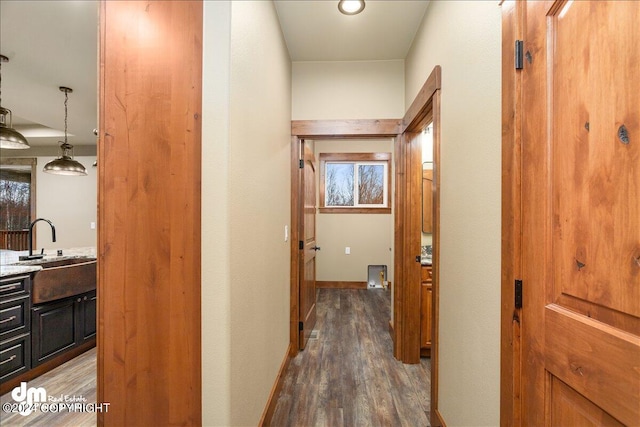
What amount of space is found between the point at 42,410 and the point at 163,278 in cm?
187

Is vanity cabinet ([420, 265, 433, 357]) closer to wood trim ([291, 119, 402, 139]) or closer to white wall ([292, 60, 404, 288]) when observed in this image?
wood trim ([291, 119, 402, 139])

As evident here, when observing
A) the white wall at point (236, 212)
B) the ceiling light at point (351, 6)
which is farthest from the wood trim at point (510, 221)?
the ceiling light at point (351, 6)

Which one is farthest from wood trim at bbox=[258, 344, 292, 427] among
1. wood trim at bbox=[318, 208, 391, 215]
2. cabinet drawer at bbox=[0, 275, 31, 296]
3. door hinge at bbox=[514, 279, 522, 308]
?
wood trim at bbox=[318, 208, 391, 215]

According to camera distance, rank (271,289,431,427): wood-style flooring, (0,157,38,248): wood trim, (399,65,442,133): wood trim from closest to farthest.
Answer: (399,65,442,133): wood trim → (271,289,431,427): wood-style flooring → (0,157,38,248): wood trim

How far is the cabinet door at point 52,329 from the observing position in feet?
8.00

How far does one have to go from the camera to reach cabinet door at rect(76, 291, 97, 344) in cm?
285

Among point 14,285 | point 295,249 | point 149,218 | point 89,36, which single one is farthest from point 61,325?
point 89,36

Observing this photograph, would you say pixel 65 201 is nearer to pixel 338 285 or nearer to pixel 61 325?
pixel 61 325

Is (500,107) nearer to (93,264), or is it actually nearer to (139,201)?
(139,201)

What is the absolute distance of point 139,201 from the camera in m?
1.22

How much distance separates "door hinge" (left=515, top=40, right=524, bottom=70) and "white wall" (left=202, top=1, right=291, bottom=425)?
3.56 ft

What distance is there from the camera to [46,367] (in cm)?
252

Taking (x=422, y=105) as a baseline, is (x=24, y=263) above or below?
below

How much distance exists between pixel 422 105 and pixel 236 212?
5.03ft
